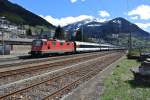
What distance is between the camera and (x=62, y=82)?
73.5 feet

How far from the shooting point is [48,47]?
57.5m

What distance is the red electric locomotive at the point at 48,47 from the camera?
2164 inches

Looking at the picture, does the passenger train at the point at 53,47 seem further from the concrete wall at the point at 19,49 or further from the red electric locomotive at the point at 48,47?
the concrete wall at the point at 19,49

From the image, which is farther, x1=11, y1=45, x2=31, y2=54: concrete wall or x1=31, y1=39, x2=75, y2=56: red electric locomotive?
x1=11, y1=45, x2=31, y2=54: concrete wall

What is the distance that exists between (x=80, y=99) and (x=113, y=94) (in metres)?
1.64

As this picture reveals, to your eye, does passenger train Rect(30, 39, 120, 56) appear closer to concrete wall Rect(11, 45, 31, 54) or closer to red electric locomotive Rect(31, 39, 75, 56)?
red electric locomotive Rect(31, 39, 75, 56)

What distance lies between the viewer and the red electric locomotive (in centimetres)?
5497

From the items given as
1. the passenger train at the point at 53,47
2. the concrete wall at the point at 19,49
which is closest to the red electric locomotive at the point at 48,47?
the passenger train at the point at 53,47

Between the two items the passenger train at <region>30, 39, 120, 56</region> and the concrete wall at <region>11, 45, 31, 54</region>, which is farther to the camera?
the concrete wall at <region>11, 45, 31, 54</region>

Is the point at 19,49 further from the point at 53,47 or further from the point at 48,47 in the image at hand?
the point at 48,47

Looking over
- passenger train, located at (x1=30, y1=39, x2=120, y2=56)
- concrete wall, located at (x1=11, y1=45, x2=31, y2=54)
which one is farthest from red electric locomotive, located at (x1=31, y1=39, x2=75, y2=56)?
concrete wall, located at (x1=11, y1=45, x2=31, y2=54)

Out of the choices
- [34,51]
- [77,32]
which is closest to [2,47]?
[34,51]

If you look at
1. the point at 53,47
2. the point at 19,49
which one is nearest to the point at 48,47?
the point at 53,47

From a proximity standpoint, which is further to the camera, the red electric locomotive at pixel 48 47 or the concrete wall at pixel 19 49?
the concrete wall at pixel 19 49
